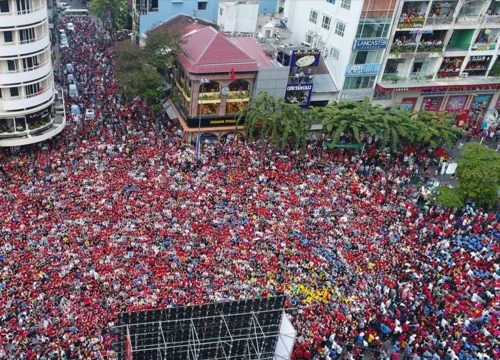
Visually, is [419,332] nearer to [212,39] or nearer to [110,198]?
[110,198]

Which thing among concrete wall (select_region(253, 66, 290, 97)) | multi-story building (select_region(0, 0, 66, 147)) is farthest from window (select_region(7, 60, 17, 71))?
concrete wall (select_region(253, 66, 290, 97))

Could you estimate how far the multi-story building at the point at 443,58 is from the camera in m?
50.2

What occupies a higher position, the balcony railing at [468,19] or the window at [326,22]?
the balcony railing at [468,19]

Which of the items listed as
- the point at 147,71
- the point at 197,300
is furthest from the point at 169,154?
the point at 197,300

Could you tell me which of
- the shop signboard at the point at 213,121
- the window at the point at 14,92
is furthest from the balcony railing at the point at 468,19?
the window at the point at 14,92

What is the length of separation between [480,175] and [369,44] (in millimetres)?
17090

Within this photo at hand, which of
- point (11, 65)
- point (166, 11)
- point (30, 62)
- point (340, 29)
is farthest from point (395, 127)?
point (11, 65)

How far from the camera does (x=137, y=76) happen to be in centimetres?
4531

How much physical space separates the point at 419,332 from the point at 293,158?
19.8 metres

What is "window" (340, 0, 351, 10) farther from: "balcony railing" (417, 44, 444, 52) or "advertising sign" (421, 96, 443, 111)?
"advertising sign" (421, 96, 443, 111)

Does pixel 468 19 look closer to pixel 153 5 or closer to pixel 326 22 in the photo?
pixel 326 22

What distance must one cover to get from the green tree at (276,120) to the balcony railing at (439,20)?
1672 cm

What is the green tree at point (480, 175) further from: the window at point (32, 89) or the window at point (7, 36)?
the window at point (7, 36)

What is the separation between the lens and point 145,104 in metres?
51.5
